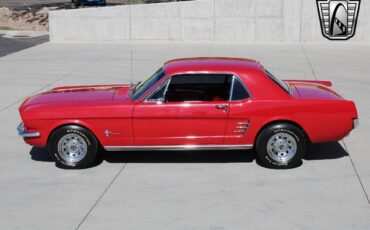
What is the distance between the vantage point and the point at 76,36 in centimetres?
2205

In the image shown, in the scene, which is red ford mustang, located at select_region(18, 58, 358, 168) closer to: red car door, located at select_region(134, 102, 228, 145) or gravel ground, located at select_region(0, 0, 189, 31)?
red car door, located at select_region(134, 102, 228, 145)

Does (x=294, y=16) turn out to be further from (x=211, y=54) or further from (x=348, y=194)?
(x=348, y=194)

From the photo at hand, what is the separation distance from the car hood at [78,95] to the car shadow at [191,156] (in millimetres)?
779

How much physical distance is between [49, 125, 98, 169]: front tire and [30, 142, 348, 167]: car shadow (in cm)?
28

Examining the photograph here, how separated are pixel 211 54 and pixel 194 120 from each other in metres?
10.3

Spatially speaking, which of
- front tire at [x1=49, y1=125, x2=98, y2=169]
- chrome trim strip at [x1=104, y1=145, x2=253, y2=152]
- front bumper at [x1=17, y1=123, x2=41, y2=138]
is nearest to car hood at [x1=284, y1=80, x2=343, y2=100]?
chrome trim strip at [x1=104, y1=145, x2=253, y2=152]

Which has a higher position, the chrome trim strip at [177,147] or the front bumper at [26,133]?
the front bumper at [26,133]

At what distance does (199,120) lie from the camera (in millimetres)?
8344

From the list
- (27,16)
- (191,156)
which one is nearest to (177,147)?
(191,156)

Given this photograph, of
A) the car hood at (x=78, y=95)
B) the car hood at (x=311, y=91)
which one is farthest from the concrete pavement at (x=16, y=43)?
the car hood at (x=311, y=91)

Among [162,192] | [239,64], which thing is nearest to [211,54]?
[239,64]

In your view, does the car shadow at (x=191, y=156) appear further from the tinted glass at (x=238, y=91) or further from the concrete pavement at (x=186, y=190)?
the tinted glass at (x=238, y=91)

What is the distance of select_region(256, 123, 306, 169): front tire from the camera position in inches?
328

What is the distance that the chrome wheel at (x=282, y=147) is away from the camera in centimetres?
838
